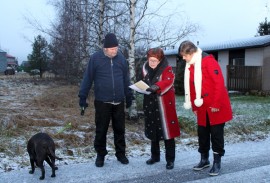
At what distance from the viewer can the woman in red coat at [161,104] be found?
513 centimetres

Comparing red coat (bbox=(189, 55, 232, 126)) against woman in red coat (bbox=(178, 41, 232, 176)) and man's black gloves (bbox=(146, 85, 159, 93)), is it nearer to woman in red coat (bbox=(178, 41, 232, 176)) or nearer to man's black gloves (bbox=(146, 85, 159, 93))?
woman in red coat (bbox=(178, 41, 232, 176))

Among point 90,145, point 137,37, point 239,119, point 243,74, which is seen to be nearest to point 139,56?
point 137,37

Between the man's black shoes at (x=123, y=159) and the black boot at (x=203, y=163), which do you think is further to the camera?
the man's black shoes at (x=123, y=159)

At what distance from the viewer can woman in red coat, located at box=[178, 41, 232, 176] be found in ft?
15.6

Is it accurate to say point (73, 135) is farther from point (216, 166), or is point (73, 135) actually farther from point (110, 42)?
point (216, 166)

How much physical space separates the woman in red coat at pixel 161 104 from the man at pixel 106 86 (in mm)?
425

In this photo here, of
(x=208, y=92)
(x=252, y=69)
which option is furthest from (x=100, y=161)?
(x=252, y=69)

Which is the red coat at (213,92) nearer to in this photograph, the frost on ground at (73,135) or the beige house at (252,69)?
the frost on ground at (73,135)

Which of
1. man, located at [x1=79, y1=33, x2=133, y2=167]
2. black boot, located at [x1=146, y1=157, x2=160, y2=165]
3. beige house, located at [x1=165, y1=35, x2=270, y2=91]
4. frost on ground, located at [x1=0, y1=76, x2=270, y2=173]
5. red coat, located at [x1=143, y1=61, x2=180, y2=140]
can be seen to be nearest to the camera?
red coat, located at [x1=143, y1=61, x2=180, y2=140]

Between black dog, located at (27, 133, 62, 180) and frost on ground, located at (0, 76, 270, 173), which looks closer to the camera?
black dog, located at (27, 133, 62, 180)

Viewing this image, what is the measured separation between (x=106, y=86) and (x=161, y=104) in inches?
34.0

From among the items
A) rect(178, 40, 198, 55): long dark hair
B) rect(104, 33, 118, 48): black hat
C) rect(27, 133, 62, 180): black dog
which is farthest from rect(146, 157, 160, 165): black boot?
rect(104, 33, 118, 48): black hat

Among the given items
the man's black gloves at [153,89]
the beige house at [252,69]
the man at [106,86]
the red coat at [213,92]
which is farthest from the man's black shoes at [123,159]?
the beige house at [252,69]

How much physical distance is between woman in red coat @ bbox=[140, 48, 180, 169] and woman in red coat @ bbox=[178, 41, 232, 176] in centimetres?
32
